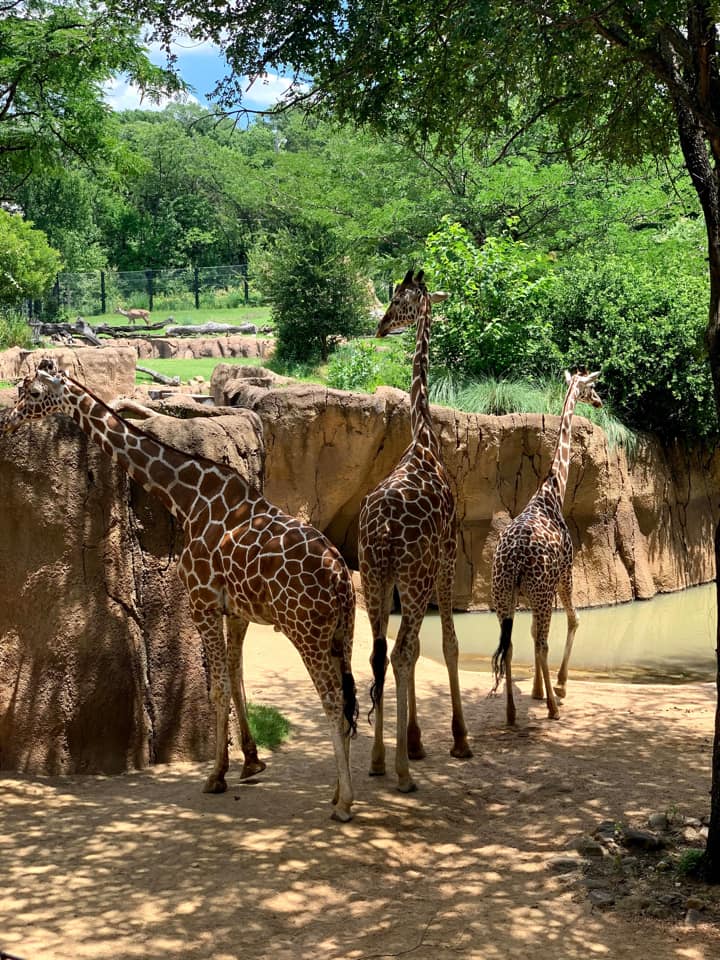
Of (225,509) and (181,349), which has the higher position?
(181,349)

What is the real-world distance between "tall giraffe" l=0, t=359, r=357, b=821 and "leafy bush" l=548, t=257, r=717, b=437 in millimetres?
10489

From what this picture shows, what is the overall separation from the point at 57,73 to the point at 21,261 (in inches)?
702

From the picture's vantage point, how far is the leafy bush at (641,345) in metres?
16.2

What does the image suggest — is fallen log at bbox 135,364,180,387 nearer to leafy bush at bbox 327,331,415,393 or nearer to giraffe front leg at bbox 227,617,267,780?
leafy bush at bbox 327,331,415,393

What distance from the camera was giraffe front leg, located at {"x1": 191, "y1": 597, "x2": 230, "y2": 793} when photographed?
6598 mm

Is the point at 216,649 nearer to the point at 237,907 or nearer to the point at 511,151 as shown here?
the point at 237,907

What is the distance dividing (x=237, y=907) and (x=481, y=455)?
9.55 m

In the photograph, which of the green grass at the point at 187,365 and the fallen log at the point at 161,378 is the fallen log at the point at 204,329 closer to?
the green grass at the point at 187,365

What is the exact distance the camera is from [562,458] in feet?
32.7

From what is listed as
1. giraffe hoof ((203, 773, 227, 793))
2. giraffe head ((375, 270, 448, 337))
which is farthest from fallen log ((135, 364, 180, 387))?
giraffe hoof ((203, 773, 227, 793))

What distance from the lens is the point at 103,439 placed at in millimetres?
6859

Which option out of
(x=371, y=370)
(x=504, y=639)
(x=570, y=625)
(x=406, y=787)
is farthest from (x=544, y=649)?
(x=371, y=370)

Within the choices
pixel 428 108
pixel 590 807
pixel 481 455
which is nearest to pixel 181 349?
pixel 481 455

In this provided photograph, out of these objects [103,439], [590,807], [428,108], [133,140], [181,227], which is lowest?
[590,807]
